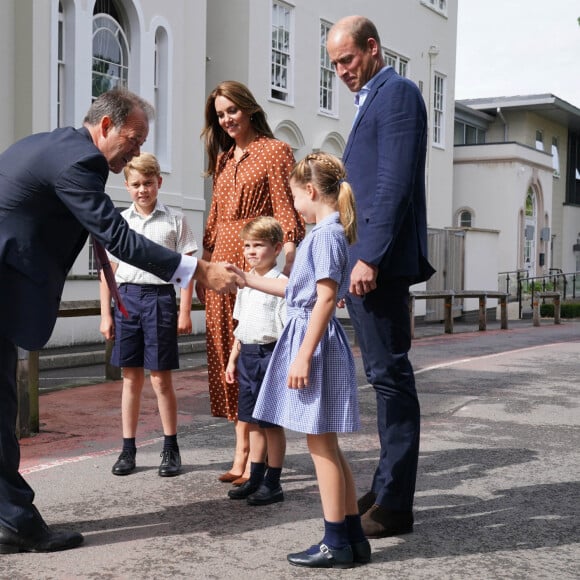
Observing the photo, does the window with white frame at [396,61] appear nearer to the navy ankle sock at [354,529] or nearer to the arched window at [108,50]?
the arched window at [108,50]

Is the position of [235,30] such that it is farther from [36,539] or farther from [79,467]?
[36,539]

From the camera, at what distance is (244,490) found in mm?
4793

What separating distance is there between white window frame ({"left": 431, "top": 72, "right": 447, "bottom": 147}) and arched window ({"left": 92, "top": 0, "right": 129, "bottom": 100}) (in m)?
13.4

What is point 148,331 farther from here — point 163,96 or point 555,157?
point 555,157

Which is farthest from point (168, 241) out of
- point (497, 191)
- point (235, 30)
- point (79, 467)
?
point (497, 191)

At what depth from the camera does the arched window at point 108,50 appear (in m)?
14.1

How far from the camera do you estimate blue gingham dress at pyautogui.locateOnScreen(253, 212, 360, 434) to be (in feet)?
12.0

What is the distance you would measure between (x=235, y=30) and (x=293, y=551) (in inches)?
604

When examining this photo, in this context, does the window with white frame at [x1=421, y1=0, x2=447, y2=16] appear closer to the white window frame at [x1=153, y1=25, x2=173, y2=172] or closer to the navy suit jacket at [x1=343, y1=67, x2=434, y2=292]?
the white window frame at [x1=153, y1=25, x2=173, y2=172]

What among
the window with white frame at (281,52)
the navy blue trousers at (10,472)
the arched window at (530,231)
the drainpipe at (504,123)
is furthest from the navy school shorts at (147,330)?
the drainpipe at (504,123)

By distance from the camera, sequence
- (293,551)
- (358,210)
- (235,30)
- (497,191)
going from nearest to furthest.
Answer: (293,551) < (358,210) < (235,30) < (497,191)

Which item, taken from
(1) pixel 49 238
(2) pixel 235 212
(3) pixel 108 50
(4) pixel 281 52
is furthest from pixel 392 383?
(4) pixel 281 52

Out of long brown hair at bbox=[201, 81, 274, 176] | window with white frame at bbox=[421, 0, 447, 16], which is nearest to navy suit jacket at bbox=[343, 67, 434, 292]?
long brown hair at bbox=[201, 81, 274, 176]

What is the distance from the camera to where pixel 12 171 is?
3.69 m
